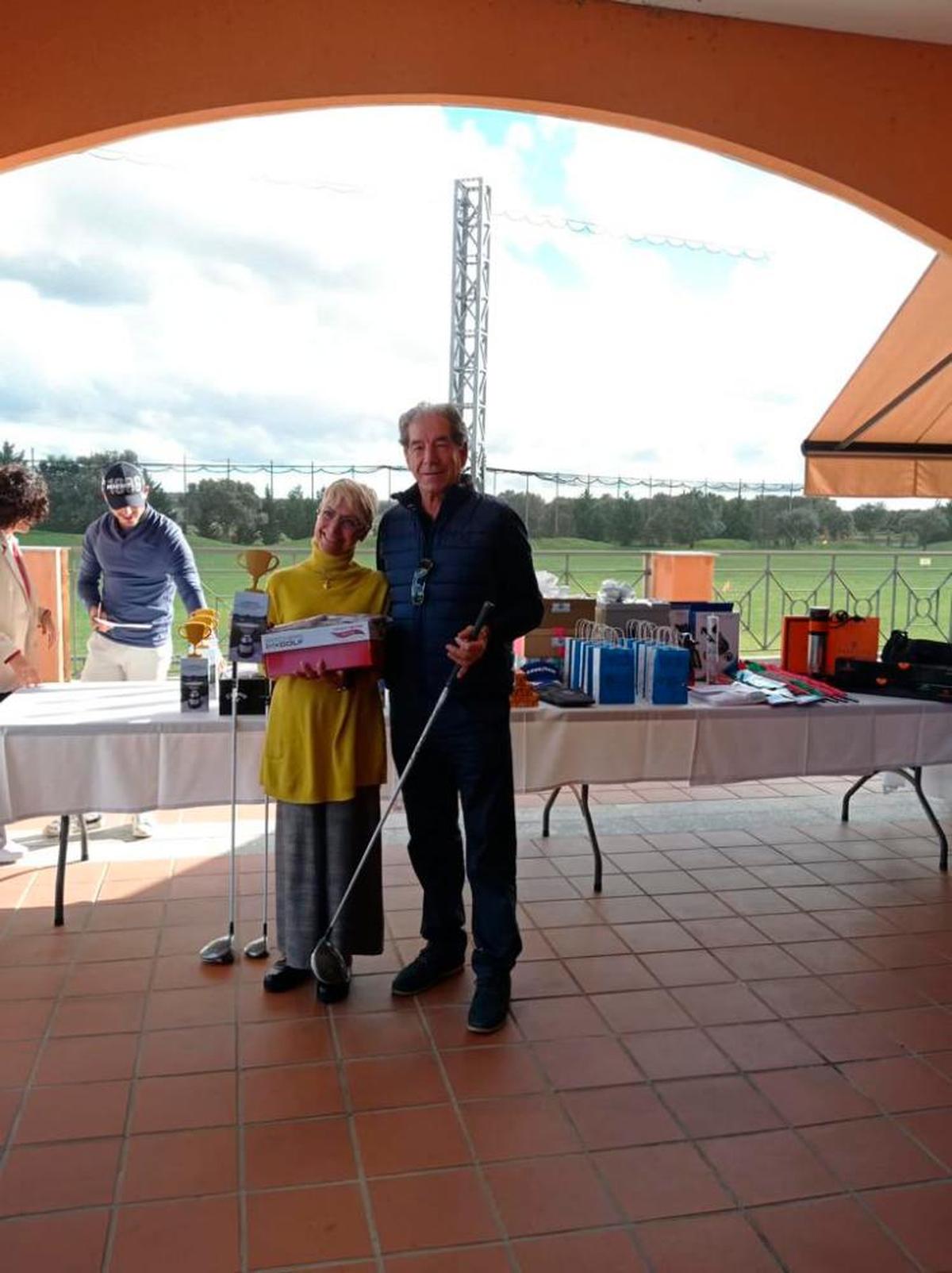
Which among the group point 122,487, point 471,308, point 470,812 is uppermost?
point 471,308

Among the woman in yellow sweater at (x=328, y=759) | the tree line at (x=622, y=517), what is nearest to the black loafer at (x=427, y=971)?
the woman in yellow sweater at (x=328, y=759)

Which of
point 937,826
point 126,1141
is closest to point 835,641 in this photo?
point 937,826

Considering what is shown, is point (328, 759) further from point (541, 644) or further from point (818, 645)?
point (818, 645)

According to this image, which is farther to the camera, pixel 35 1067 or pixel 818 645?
pixel 818 645

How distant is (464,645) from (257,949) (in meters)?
1.28

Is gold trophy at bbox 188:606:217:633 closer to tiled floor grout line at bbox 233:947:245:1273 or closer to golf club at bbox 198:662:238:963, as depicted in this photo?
golf club at bbox 198:662:238:963

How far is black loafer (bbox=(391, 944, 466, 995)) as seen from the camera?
287 centimetres

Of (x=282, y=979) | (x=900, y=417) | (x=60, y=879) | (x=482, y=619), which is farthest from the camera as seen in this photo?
(x=900, y=417)

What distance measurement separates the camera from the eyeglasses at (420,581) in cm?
264

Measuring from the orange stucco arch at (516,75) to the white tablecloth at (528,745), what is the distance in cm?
174

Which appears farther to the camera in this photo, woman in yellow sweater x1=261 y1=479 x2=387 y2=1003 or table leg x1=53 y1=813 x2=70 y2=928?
table leg x1=53 y1=813 x2=70 y2=928

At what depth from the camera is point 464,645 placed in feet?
8.27

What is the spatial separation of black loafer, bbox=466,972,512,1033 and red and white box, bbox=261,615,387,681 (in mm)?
918

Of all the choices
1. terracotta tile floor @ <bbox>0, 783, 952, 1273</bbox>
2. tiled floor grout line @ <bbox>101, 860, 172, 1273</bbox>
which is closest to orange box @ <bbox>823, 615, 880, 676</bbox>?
terracotta tile floor @ <bbox>0, 783, 952, 1273</bbox>
